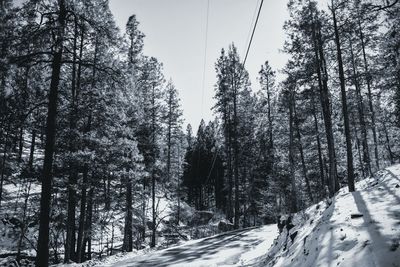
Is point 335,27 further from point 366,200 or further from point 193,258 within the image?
point 193,258

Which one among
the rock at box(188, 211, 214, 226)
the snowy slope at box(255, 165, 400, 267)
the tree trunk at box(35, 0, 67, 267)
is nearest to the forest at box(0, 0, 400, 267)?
the tree trunk at box(35, 0, 67, 267)

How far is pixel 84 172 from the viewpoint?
1520 centimetres

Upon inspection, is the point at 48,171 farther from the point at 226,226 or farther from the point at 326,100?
the point at 226,226

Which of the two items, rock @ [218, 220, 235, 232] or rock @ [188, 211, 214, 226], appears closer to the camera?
rock @ [218, 220, 235, 232]

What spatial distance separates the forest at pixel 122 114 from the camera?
1041 centimetres

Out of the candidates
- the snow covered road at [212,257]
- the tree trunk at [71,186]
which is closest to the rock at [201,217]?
the snow covered road at [212,257]

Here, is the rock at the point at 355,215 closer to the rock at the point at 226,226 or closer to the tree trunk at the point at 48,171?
the tree trunk at the point at 48,171

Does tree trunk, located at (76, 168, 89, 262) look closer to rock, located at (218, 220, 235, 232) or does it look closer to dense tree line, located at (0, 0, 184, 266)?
dense tree line, located at (0, 0, 184, 266)

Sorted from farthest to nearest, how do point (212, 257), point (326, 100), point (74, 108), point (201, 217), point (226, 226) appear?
point (201, 217)
point (226, 226)
point (326, 100)
point (74, 108)
point (212, 257)

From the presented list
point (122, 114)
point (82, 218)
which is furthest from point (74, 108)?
point (82, 218)

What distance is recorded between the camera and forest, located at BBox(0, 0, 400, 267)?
410 inches

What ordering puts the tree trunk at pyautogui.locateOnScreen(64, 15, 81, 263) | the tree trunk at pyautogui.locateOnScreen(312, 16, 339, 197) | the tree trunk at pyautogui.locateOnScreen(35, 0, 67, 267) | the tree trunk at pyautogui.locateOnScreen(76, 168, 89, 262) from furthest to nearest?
the tree trunk at pyautogui.locateOnScreen(312, 16, 339, 197) < the tree trunk at pyautogui.locateOnScreen(76, 168, 89, 262) < the tree trunk at pyautogui.locateOnScreen(64, 15, 81, 263) < the tree trunk at pyautogui.locateOnScreen(35, 0, 67, 267)

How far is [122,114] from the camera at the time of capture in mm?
16438

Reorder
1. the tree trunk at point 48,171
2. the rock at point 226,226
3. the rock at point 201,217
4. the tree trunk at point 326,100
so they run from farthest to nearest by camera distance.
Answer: the rock at point 201,217, the rock at point 226,226, the tree trunk at point 326,100, the tree trunk at point 48,171
